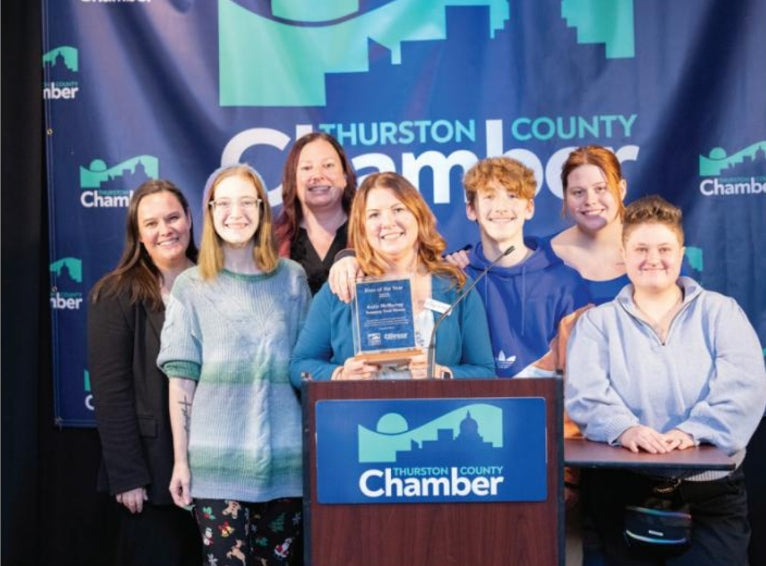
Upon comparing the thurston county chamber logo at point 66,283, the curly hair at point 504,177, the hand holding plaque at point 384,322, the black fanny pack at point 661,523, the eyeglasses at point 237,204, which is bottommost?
the black fanny pack at point 661,523

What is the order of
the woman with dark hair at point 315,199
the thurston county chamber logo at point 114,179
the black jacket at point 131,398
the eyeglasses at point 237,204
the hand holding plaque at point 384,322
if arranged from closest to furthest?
the hand holding plaque at point 384,322 < the eyeglasses at point 237,204 < the black jacket at point 131,398 < the woman with dark hair at point 315,199 < the thurston county chamber logo at point 114,179

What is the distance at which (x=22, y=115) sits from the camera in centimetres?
405

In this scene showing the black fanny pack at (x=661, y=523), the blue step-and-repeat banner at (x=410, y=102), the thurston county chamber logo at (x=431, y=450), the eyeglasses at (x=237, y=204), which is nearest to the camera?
the thurston county chamber logo at (x=431, y=450)

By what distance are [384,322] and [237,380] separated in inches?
19.4

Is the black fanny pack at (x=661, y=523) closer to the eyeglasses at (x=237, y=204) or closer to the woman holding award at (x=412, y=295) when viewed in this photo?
the woman holding award at (x=412, y=295)

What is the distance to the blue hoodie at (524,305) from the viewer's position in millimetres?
3729

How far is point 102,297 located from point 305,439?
3.95ft

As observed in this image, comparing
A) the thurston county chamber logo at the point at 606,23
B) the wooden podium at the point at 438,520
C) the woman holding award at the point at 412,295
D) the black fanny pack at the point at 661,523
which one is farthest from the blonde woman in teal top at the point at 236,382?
the thurston county chamber logo at the point at 606,23

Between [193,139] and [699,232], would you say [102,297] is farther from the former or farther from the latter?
[699,232]

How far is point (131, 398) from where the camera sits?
11.4 ft

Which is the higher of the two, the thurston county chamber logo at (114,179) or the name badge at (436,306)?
the thurston county chamber logo at (114,179)

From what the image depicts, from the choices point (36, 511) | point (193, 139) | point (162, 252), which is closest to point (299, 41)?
point (193, 139)

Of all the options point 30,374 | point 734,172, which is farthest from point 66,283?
point 734,172

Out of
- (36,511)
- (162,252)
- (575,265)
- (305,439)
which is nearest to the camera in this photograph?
(305,439)
